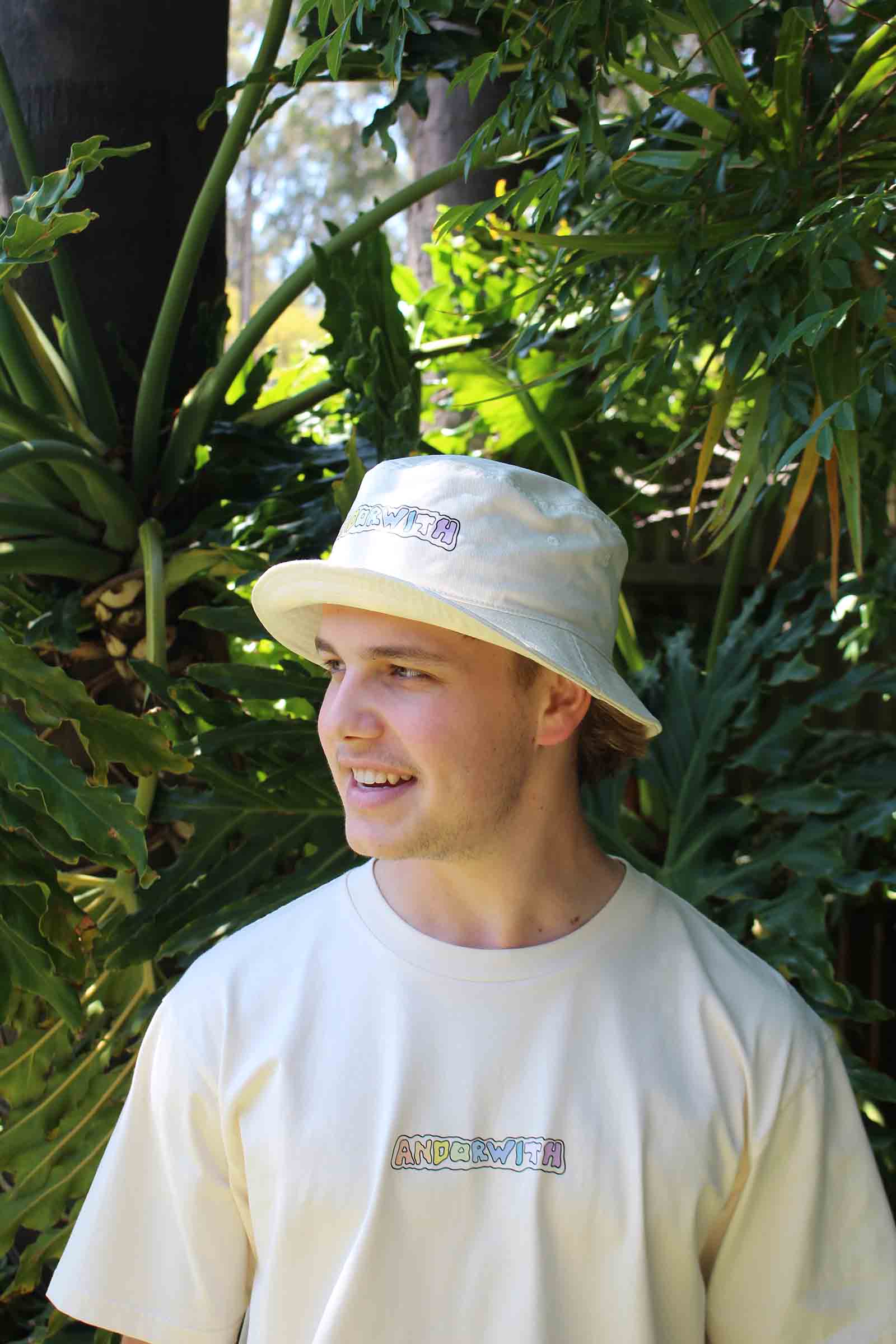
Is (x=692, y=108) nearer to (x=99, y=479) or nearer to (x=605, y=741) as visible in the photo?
(x=605, y=741)

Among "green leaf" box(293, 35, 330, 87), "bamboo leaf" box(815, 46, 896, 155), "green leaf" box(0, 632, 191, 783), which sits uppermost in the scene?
"green leaf" box(293, 35, 330, 87)

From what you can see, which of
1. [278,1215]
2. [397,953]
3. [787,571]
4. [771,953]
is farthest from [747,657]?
[787,571]

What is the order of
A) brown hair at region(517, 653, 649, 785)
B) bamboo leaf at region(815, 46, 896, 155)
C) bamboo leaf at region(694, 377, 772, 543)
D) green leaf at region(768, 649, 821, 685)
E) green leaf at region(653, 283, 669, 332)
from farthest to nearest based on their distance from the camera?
green leaf at region(768, 649, 821, 685) < bamboo leaf at region(694, 377, 772, 543) < bamboo leaf at region(815, 46, 896, 155) < green leaf at region(653, 283, 669, 332) < brown hair at region(517, 653, 649, 785)

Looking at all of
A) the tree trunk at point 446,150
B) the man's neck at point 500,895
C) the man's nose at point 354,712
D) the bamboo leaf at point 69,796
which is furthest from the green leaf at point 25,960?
the tree trunk at point 446,150

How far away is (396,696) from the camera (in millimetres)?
1372

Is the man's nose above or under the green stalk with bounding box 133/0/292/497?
under

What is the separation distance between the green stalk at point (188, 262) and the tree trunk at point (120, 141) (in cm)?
17

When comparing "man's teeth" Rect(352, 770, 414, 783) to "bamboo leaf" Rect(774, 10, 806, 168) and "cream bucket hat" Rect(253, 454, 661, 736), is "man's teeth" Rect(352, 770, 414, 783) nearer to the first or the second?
"cream bucket hat" Rect(253, 454, 661, 736)

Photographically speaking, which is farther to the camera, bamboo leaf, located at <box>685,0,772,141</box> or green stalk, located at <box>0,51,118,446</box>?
green stalk, located at <box>0,51,118,446</box>

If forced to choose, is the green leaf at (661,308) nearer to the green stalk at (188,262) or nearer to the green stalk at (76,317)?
the green stalk at (188,262)

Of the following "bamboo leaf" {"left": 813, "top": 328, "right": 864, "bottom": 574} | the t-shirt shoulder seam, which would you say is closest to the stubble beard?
the t-shirt shoulder seam

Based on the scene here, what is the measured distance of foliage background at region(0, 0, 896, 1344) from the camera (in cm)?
182

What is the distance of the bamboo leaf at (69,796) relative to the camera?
68.6 inches

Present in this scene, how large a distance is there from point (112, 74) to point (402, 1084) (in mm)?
2174
